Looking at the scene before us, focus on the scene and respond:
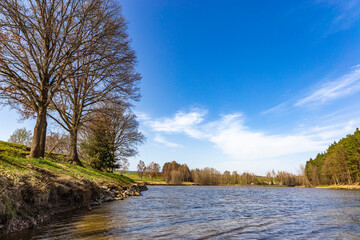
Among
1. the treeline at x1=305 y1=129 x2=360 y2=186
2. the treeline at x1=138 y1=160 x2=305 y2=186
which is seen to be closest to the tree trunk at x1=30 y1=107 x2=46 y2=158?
the treeline at x1=305 y1=129 x2=360 y2=186

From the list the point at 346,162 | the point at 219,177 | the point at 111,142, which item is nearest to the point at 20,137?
the point at 111,142

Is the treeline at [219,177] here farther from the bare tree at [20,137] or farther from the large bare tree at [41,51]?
the large bare tree at [41,51]

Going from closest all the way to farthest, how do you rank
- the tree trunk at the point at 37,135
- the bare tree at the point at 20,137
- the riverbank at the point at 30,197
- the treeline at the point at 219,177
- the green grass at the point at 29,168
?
1. the riverbank at the point at 30,197
2. the green grass at the point at 29,168
3. the tree trunk at the point at 37,135
4. the bare tree at the point at 20,137
5. the treeline at the point at 219,177

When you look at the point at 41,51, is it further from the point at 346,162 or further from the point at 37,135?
the point at 346,162

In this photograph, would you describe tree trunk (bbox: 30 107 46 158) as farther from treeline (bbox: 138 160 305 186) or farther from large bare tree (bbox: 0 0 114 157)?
treeline (bbox: 138 160 305 186)

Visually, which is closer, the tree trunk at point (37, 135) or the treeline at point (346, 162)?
the tree trunk at point (37, 135)

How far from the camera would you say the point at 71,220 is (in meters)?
8.38

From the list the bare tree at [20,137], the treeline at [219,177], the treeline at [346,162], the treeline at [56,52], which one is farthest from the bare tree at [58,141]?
the treeline at [219,177]

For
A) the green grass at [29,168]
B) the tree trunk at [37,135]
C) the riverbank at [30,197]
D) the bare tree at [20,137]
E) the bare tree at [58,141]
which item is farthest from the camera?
the bare tree at [20,137]

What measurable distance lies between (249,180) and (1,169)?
16602cm

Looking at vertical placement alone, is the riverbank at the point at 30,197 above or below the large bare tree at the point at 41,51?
below

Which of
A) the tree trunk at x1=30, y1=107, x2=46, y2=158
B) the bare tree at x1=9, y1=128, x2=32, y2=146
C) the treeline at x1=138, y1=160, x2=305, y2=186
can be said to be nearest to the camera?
the tree trunk at x1=30, y1=107, x2=46, y2=158

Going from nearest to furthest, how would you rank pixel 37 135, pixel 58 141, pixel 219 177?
pixel 37 135 → pixel 58 141 → pixel 219 177

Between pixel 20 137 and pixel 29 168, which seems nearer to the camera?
pixel 29 168
